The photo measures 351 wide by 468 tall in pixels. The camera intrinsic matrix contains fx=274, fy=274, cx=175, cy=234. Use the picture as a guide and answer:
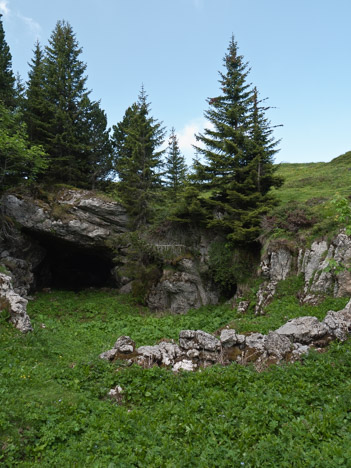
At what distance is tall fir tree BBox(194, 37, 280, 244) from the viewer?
16.9m

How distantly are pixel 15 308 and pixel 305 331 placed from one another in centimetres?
1079

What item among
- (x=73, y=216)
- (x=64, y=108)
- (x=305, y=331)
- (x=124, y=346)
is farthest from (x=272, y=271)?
(x=64, y=108)

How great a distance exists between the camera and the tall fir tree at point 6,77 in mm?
22828

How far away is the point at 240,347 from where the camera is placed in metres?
8.55

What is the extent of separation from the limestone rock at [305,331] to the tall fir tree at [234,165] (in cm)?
784

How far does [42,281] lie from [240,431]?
946 inches

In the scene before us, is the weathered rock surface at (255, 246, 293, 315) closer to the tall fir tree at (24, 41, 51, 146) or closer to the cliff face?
the cliff face

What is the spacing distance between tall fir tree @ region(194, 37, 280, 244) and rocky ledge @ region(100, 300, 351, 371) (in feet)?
26.8

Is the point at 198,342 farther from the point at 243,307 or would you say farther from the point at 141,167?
the point at 141,167

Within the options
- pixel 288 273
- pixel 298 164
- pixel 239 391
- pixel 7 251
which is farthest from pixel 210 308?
pixel 298 164

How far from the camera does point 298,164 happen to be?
43969 mm

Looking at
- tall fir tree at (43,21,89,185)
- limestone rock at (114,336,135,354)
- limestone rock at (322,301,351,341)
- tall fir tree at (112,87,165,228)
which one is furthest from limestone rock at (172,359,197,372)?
tall fir tree at (43,21,89,185)

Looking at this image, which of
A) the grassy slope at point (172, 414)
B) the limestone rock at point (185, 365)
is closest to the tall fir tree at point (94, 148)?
the grassy slope at point (172, 414)

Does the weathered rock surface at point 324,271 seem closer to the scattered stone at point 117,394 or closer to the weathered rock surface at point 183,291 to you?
the weathered rock surface at point 183,291
